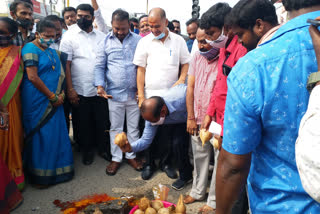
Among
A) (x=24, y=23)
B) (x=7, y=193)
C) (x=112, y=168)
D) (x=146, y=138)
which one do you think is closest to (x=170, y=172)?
(x=112, y=168)

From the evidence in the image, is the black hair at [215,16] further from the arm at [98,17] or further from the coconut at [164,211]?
the arm at [98,17]

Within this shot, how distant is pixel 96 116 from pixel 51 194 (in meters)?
1.37

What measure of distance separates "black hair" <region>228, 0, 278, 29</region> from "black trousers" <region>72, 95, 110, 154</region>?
2831mm

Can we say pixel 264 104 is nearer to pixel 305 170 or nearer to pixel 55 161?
pixel 305 170

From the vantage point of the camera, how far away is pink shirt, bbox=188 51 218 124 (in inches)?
105

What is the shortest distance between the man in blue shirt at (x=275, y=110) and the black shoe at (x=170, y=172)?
8.65ft

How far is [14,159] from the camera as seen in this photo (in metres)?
3.23

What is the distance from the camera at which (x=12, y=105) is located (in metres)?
3.19

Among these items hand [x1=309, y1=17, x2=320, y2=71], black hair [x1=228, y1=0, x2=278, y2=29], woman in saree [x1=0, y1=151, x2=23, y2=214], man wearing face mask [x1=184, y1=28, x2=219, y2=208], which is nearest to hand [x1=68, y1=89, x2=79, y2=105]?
woman in saree [x1=0, y1=151, x2=23, y2=214]

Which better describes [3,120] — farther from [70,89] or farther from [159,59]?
[159,59]

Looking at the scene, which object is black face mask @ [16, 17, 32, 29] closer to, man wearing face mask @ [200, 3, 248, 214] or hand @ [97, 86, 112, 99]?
hand @ [97, 86, 112, 99]

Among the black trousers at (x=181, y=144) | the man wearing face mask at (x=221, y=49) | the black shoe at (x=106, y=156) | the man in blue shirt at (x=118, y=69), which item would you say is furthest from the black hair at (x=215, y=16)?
the black shoe at (x=106, y=156)

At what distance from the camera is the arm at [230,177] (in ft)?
3.65

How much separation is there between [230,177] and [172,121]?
2138 millimetres
